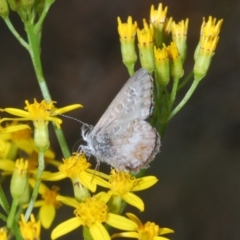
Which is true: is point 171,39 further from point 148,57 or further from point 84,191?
point 84,191

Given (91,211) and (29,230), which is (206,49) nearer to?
(91,211)

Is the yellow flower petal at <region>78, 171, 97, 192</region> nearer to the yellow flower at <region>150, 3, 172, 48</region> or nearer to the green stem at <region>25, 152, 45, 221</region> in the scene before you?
the green stem at <region>25, 152, 45, 221</region>

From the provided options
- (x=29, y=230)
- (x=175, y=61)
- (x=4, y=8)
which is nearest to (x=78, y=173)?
(x=29, y=230)

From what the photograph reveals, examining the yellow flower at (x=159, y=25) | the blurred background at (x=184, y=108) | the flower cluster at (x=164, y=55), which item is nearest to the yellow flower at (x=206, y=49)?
the flower cluster at (x=164, y=55)

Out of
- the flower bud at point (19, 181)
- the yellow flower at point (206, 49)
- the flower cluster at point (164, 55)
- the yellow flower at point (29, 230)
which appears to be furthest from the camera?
the yellow flower at point (206, 49)

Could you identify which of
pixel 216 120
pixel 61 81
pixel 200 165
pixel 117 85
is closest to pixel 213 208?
pixel 200 165

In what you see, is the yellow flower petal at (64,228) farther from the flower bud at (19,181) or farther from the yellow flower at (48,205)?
the yellow flower at (48,205)
